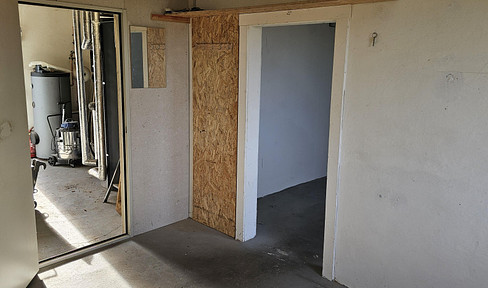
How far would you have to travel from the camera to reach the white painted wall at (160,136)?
14.0 ft

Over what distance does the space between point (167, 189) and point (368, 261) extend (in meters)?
2.37

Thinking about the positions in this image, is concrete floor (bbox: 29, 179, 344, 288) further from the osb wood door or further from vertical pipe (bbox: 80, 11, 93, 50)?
vertical pipe (bbox: 80, 11, 93, 50)

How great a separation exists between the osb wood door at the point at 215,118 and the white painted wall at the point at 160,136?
6.0 inches

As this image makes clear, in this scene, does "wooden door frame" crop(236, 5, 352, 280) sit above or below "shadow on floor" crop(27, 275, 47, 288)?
above

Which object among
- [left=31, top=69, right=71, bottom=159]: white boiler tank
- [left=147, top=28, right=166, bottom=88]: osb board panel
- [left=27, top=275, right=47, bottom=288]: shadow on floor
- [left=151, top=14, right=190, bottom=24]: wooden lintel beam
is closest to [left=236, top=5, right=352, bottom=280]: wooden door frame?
[left=151, top=14, right=190, bottom=24]: wooden lintel beam

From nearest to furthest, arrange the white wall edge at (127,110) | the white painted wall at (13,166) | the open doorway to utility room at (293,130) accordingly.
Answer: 1. the white painted wall at (13,166)
2. the white wall edge at (127,110)
3. the open doorway to utility room at (293,130)

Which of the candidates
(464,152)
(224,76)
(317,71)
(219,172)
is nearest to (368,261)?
(464,152)

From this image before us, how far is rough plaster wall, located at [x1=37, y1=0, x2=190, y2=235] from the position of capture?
4270mm

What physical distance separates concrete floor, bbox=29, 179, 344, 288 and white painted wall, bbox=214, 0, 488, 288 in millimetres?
642

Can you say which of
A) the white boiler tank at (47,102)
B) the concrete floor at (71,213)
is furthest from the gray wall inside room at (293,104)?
the white boiler tank at (47,102)

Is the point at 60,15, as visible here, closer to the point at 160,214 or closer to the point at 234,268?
the point at 160,214

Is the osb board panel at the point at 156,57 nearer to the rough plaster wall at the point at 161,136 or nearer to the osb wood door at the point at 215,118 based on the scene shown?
the rough plaster wall at the point at 161,136

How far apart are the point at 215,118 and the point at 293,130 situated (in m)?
1.82

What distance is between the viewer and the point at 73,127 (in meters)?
6.93
